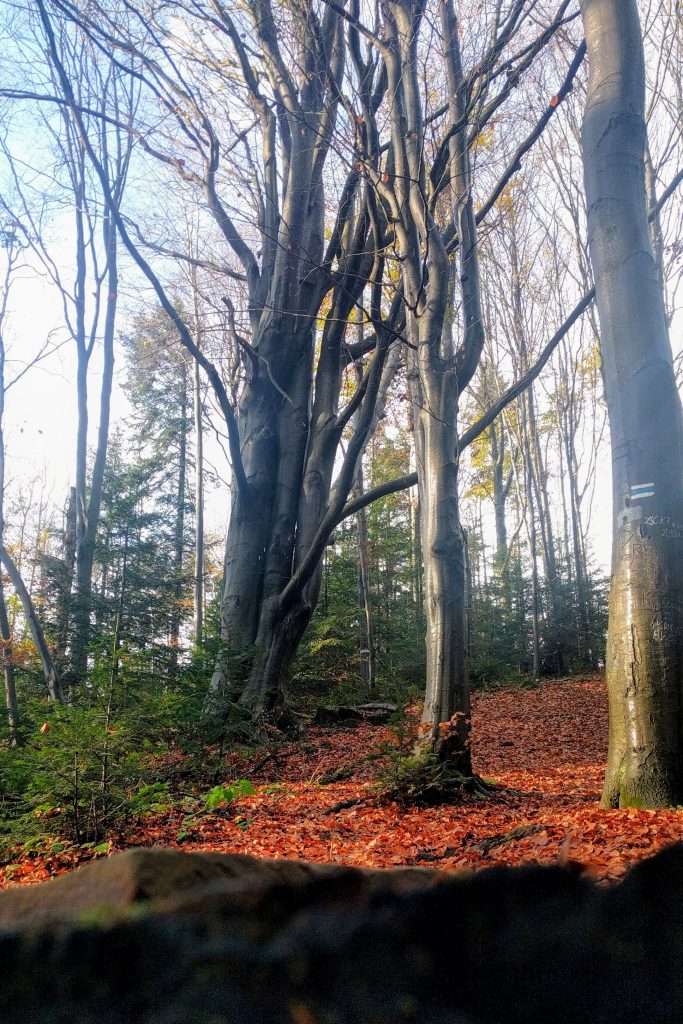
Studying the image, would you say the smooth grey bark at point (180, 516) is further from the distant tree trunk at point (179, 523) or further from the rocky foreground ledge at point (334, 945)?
the rocky foreground ledge at point (334, 945)

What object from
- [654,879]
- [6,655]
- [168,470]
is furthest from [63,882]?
[168,470]

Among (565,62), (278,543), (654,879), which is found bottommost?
(654,879)

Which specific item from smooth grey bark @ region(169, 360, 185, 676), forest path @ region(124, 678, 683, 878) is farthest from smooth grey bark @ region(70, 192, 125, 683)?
forest path @ region(124, 678, 683, 878)

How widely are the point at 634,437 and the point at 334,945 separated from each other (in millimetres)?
4439

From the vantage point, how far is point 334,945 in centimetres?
61

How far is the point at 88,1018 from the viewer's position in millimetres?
580

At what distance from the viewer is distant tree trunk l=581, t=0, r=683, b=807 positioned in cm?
408

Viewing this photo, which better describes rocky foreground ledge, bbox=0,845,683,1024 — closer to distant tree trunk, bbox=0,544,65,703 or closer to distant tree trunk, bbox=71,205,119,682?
distant tree trunk, bbox=0,544,65,703

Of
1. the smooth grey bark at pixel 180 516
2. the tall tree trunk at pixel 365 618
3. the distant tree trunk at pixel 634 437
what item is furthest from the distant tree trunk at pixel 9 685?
the tall tree trunk at pixel 365 618

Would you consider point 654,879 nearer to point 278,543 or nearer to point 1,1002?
point 1,1002

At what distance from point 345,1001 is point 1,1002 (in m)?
0.31

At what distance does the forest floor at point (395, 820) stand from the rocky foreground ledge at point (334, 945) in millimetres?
71

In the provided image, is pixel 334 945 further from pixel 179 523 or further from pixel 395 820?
pixel 179 523

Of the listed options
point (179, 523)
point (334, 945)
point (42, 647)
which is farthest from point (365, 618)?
point (334, 945)
